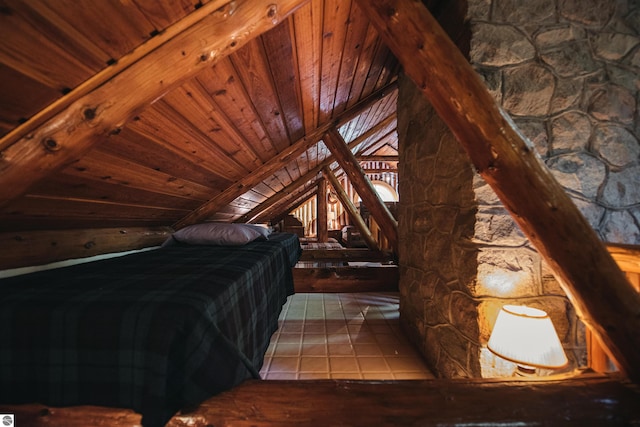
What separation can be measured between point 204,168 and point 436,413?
2.11 metres

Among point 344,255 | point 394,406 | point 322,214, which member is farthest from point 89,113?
point 322,214

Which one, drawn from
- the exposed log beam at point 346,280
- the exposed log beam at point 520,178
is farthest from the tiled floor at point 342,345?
the exposed log beam at point 520,178

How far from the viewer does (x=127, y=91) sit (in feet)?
2.82

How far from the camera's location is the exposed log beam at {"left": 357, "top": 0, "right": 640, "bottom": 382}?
87 cm

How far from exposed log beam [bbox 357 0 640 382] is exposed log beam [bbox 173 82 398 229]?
1725mm

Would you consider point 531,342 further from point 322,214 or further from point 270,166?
point 322,214

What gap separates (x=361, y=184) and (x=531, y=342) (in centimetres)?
223

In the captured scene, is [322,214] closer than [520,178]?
No

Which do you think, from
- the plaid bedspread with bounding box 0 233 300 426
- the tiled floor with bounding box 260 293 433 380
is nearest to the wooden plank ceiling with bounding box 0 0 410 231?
the plaid bedspread with bounding box 0 233 300 426

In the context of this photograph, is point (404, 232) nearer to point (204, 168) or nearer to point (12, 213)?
point (204, 168)

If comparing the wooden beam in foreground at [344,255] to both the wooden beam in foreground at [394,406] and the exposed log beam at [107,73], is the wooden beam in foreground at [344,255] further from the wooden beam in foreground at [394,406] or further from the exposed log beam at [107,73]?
the exposed log beam at [107,73]

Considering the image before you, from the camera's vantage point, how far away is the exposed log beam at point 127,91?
81 centimetres

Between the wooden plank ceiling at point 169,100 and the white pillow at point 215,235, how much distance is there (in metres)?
0.32

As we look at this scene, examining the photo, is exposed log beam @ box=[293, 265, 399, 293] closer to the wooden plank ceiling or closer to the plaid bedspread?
the wooden plank ceiling
